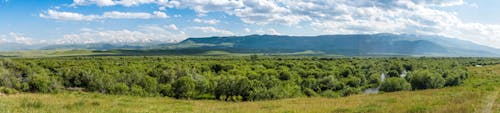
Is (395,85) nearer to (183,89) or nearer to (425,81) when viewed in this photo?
(425,81)

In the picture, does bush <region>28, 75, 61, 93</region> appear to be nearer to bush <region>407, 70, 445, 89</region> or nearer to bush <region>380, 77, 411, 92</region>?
bush <region>380, 77, 411, 92</region>

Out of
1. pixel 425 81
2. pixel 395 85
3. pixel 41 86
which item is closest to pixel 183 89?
pixel 41 86

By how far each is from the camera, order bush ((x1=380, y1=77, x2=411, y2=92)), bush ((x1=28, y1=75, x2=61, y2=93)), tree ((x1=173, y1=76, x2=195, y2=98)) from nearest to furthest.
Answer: bush ((x1=28, y1=75, x2=61, y2=93)) < tree ((x1=173, y1=76, x2=195, y2=98)) < bush ((x1=380, y1=77, x2=411, y2=92))

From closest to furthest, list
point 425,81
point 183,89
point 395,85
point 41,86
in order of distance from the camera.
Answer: point 41,86 < point 183,89 < point 395,85 < point 425,81

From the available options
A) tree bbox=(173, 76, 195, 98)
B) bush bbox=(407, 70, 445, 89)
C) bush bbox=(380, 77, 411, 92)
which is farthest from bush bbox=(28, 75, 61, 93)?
bush bbox=(407, 70, 445, 89)

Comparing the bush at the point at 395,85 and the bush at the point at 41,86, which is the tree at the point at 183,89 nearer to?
the bush at the point at 41,86

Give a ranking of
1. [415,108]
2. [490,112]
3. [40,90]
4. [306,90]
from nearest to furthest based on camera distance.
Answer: [490,112]
[415,108]
[40,90]
[306,90]

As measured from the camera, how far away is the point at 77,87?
2101 inches

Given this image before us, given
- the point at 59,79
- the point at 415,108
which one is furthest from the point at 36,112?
the point at 59,79

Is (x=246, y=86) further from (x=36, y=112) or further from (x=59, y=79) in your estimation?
(x=59, y=79)

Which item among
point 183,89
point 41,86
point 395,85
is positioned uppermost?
point 41,86

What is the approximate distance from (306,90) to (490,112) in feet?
130

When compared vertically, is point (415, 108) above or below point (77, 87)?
above

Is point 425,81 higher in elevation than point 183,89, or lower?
lower
